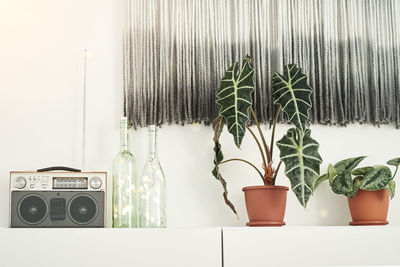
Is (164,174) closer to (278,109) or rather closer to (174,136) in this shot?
(174,136)

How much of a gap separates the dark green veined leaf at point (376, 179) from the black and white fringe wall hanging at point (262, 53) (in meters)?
0.32

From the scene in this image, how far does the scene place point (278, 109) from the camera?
226 centimetres

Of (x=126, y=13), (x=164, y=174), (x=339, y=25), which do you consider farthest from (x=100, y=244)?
(x=339, y=25)

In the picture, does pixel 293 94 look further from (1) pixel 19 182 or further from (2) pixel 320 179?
(1) pixel 19 182

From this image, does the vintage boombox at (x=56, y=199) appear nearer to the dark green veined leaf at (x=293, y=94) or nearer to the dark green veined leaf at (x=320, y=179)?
the dark green veined leaf at (x=293, y=94)

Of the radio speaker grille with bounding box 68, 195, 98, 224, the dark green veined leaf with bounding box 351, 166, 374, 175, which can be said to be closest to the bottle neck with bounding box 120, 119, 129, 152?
the radio speaker grille with bounding box 68, 195, 98, 224

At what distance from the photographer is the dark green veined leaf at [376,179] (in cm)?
204

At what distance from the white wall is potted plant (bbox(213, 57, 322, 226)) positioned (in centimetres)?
13

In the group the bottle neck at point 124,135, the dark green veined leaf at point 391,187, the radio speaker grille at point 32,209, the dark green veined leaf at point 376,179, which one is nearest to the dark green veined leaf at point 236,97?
the bottle neck at point 124,135

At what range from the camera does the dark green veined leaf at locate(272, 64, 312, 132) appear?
1.99 metres

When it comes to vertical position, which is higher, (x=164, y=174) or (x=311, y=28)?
(x=311, y=28)

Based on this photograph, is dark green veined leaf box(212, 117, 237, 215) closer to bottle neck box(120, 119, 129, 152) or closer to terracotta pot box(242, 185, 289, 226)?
terracotta pot box(242, 185, 289, 226)

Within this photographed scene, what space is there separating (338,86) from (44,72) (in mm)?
1193

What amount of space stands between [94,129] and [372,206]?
1107 millimetres
